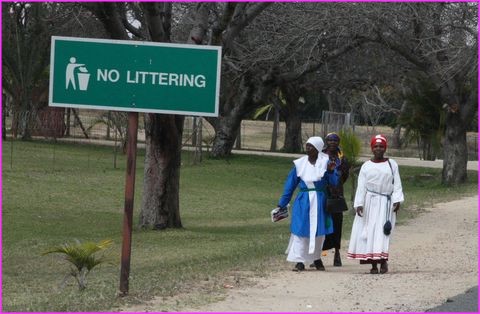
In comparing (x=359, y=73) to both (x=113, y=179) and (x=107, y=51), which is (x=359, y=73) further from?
(x=107, y=51)

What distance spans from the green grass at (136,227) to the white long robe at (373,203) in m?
1.17

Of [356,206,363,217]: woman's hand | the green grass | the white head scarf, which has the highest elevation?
the white head scarf

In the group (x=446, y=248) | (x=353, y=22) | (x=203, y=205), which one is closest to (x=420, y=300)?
(x=446, y=248)

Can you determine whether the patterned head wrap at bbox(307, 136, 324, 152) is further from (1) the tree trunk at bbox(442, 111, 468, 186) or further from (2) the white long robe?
(1) the tree trunk at bbox(442, 111, 468, 186)

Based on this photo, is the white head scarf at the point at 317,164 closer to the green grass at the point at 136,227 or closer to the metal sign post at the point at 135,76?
the green grass at the point at 136,227

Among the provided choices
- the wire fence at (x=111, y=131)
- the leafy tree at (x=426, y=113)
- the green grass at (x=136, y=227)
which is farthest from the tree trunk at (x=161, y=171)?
the leafy tree at (x=426, y=113)

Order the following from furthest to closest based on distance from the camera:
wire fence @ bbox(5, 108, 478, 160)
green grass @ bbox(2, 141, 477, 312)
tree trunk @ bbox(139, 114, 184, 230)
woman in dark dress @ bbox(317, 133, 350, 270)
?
wire fence @ bbox(5, 108, 478, 160) → tree trunk @ bbox(139, 114, 184, 230) → woman in dark dress @ bbox(317, 133, 350, 270) → green grass @ bbox(2, 141, 477, 312)

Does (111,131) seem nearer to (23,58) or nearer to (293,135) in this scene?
(23,58)

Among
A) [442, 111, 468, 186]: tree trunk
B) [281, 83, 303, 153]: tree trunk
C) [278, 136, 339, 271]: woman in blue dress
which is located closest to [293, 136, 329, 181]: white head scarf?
[278, 136, 339, 271]: woman in blue dress

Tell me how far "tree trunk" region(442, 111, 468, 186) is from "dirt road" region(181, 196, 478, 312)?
51.9 feet

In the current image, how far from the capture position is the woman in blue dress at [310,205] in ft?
39.2

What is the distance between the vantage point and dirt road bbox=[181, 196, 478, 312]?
939 centimetres

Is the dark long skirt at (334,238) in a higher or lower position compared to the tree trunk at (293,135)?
lower

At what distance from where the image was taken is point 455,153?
31.7 metres
